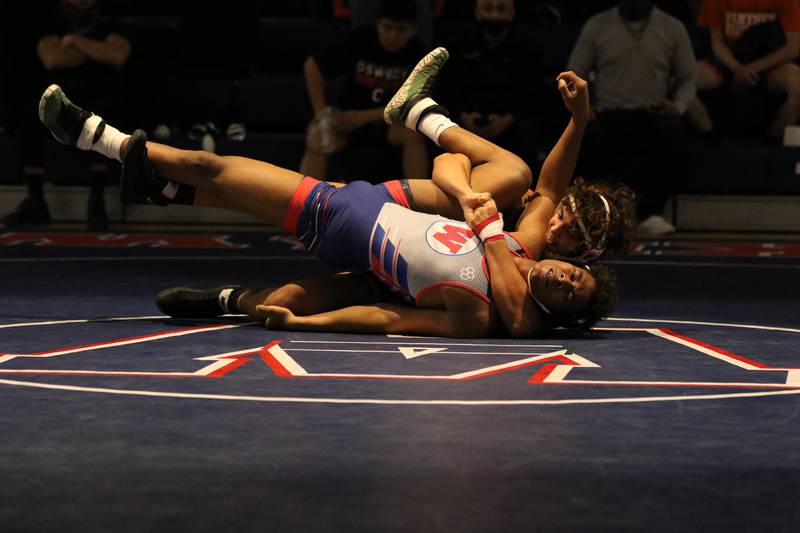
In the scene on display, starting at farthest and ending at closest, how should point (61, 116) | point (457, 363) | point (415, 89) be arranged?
point (415, 89), point (61, 116), point (457, 363)

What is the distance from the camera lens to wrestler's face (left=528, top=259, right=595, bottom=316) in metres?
4.13

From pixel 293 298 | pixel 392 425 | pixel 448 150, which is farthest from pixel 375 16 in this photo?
pixel 392 425

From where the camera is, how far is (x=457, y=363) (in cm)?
389

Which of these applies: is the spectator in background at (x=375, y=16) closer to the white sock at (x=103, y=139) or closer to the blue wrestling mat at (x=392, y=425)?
the blue wrestling mat at (x=392, y=425)

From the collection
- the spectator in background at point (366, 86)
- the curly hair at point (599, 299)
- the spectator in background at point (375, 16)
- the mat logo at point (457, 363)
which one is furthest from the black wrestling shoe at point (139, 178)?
the spectator in background at point (375, 16)

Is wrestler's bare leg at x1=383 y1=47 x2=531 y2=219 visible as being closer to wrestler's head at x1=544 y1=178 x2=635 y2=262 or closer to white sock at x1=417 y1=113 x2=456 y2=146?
white sock at x1=417 y1=113 x2=456 y2=146

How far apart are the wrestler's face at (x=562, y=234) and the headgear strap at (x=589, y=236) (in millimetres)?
17

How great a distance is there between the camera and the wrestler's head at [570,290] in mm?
4137

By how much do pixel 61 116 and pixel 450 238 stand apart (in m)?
1.34

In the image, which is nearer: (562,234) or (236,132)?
(562,234)

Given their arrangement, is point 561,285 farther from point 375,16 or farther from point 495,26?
point 375,16

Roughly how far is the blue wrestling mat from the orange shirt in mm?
3874


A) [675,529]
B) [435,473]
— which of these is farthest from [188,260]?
[675,529]

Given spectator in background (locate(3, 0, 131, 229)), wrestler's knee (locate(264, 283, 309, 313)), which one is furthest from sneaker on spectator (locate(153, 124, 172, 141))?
wrestler's knee (locate(264, 283, 309, 313))
